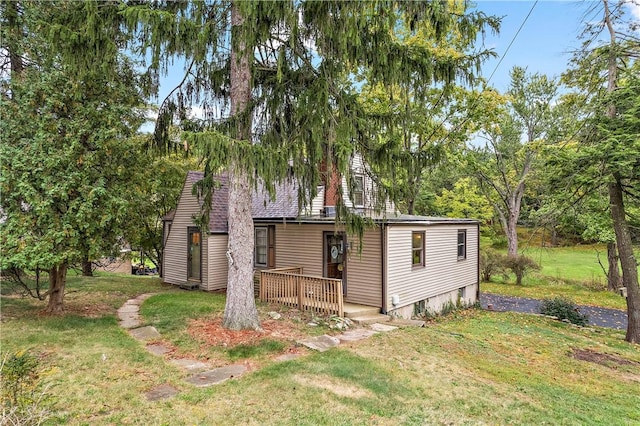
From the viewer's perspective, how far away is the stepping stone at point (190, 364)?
18.4 feet

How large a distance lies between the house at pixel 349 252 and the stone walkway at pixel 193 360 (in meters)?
1.86

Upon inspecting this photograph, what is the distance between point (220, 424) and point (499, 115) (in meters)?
19.8

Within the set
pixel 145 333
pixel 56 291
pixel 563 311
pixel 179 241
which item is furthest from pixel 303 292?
pixel 563 311

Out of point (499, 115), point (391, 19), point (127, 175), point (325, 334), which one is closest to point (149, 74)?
point (127, 175)

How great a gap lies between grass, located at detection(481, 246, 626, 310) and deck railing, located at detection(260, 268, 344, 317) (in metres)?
9.50

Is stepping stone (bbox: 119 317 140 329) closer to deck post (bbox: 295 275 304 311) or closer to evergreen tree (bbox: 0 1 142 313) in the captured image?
evergreen tree (bbox: 0 1 142 313)

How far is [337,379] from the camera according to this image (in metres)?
5.30

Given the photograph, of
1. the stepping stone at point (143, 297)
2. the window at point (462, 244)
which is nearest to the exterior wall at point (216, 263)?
the stepping stone at point (143, 297)

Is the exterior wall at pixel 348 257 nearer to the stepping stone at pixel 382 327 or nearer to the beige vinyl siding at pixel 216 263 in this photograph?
the stepping stone at pixel 382 327

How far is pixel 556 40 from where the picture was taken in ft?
39.3

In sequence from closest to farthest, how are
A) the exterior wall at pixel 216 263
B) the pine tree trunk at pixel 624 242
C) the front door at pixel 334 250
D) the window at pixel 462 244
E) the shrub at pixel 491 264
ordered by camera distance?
1. the pine tree trunk at pixel 624 242
2. the front door at pixel 334 250
3. the exterior wall at pixel 216 263
4. the window at pixel 462 244
5. the shrub at pixel 491 264

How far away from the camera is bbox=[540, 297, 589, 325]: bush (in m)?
13.0

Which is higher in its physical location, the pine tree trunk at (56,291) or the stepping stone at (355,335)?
the pine tree trunk at (56,291)

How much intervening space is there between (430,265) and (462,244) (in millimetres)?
3027
